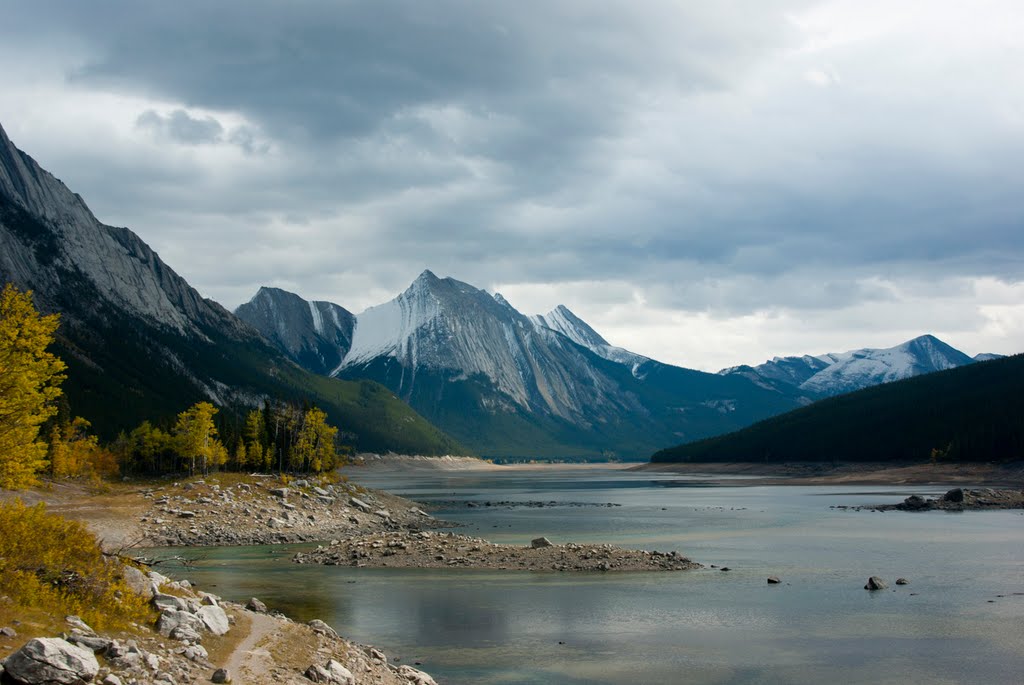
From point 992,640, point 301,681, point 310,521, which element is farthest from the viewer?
point 310,521

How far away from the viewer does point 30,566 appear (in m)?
25.3

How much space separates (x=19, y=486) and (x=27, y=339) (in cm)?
659

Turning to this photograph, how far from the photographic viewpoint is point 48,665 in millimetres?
19875

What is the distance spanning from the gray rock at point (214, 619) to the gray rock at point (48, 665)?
710cm

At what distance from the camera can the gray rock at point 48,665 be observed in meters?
19.6

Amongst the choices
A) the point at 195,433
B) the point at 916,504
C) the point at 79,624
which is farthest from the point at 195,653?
the point at 916,504

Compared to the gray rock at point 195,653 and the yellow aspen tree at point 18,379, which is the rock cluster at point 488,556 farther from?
the gray rock at point 195,653

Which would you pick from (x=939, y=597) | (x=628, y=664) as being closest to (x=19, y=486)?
(x=628, y=664)

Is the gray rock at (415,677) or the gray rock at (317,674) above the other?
the gray rock at (317,674)

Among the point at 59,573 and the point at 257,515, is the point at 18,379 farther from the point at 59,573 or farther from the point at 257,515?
the point at 257,515

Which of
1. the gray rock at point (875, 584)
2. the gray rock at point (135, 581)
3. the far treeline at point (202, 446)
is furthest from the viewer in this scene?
the far treeline at point (202, 446)

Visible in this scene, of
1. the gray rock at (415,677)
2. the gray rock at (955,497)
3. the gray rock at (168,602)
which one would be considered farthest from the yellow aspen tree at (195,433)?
the gray rock at (955,497)

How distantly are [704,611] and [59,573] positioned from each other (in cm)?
3282

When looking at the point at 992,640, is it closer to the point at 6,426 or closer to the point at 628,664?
the point at 628,664
